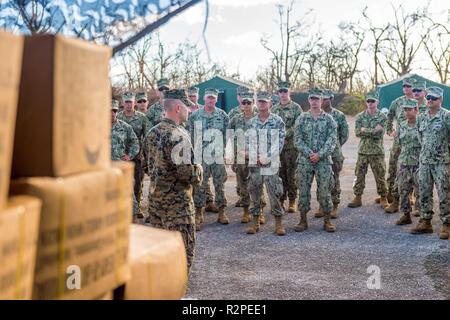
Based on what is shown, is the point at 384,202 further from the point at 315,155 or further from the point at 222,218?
the point at 222,218

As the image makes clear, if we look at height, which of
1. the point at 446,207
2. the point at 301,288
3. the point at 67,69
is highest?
the point at 67,69

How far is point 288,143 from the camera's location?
28.2 feet

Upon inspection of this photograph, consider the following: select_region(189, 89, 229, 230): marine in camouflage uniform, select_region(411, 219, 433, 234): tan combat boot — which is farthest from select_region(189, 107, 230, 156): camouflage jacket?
select_region(411, 219, 433, 234): tan combat boot

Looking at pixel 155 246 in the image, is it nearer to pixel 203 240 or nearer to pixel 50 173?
pixel 50 173

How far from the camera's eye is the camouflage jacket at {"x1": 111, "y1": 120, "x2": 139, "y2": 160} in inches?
285

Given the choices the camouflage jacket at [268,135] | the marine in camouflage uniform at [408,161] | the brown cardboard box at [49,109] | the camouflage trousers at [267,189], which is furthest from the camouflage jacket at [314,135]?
the brown cardboard box at [49,109]

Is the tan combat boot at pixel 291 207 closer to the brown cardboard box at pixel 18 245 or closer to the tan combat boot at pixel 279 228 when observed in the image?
the tan combat boot at pixel 279 228

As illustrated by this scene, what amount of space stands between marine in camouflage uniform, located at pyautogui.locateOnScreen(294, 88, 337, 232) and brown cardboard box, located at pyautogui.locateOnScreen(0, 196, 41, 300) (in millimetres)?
6018

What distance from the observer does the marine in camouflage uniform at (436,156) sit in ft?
21.7

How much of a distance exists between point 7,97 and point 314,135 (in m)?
6.23

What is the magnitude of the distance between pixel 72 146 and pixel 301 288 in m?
3.66
